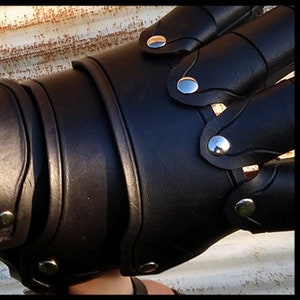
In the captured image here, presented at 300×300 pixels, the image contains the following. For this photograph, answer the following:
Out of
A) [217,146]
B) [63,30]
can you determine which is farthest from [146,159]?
[63,30]

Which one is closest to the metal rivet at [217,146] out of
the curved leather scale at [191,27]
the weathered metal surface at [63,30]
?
the curved leather scale at [191,27]

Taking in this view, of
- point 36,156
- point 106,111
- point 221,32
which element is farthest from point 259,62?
point 36,156

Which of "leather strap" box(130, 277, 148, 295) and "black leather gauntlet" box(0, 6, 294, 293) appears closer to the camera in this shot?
"black leather gauntlet" box(0, 6, 294, 293)

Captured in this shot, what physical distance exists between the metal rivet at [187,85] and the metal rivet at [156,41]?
0.08 m

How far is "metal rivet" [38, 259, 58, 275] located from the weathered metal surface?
64 cm

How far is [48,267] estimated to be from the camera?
68 centimetres

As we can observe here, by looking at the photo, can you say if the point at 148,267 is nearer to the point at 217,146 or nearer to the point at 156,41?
the point at 217,146

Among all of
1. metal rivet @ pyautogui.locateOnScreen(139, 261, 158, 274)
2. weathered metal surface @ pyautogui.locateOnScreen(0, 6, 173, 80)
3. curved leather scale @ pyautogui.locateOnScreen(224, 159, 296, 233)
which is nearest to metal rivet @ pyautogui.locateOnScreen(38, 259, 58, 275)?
metal rivet @ pyautogui.locateOnScreen(139, 261, 158, 274)

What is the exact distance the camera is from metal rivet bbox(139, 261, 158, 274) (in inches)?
27.3

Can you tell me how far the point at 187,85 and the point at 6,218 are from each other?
292 mm

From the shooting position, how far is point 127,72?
27.0 inches

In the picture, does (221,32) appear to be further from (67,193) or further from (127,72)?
(67,193)

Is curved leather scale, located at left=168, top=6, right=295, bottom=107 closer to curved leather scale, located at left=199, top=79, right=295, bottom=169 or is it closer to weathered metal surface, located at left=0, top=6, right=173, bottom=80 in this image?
curved leather scale, located at left=199, top=79, right=295, bottom=169

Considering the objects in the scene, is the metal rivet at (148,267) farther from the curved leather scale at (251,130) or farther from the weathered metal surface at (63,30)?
the weathered metal surface at (63,30)
